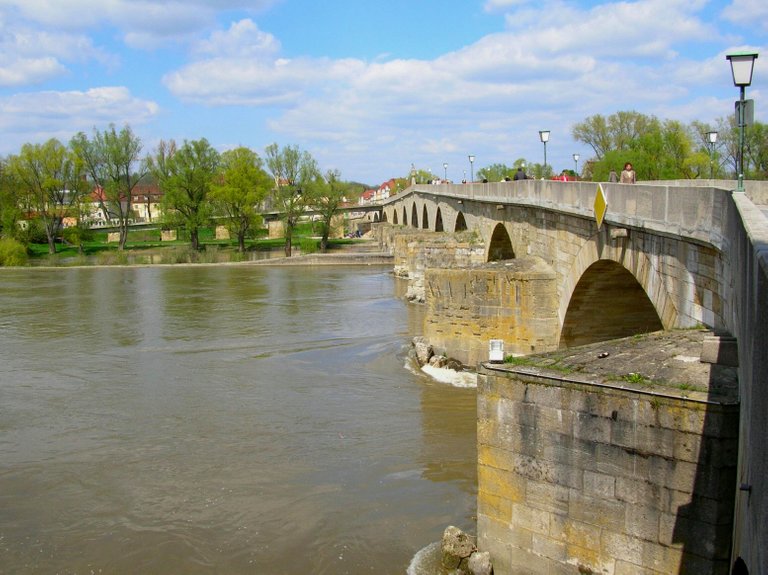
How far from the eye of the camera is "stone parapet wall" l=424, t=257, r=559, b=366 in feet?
49.0

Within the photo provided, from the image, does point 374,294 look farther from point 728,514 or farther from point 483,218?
point 728,514

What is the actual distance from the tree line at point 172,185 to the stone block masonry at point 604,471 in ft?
149

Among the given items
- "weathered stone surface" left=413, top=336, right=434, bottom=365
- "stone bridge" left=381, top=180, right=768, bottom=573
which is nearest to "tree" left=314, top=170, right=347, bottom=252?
"stone bridge" left=381, top=180, right=768, bottom=573

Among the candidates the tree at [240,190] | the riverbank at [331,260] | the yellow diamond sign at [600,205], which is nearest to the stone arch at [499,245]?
the yellow diamond sign at [600,205]

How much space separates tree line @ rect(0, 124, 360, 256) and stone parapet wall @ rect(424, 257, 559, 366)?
3593 cm

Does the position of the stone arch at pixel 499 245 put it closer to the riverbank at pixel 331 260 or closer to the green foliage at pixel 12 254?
the riverbank at pixel 331 260

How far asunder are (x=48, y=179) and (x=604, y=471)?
51.2m

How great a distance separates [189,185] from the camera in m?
53.6

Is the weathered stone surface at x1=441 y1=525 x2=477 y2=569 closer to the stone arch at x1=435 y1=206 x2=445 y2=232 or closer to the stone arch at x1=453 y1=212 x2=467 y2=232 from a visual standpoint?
the stone arch at x1=453 y1=212 x2=467 y2=232

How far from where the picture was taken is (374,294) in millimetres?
31406

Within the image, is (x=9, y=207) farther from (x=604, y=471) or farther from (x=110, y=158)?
(x=604, y=471)

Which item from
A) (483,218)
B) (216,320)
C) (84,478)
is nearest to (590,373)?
(84,478)

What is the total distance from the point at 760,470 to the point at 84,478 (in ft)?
31.2

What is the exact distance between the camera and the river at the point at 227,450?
8.64 metres
